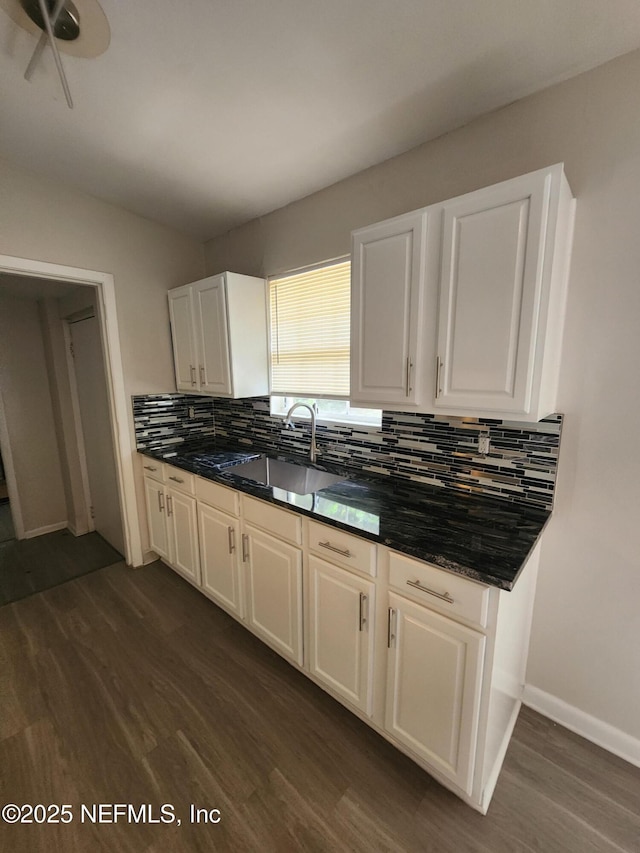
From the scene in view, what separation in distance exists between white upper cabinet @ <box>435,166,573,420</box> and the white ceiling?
18.7 inches

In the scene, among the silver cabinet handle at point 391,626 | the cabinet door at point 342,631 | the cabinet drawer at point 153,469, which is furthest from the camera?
the cabinet drawer at point 153,469

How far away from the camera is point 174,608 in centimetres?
229

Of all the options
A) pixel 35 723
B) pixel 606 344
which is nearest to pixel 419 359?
pixel 606 344

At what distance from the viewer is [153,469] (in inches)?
102

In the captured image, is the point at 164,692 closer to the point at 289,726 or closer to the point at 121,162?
the point at 289,726

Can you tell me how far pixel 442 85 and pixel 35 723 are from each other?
318 centimetres

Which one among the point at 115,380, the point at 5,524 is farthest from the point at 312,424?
the point at 5,524

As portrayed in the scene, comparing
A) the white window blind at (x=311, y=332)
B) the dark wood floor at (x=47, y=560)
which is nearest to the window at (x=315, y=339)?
the white window blind at (x=311, y=332)

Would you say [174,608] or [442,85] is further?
[174,608]

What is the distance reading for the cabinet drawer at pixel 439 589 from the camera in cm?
108

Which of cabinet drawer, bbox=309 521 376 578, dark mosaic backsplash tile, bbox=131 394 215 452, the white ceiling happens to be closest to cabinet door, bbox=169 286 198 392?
dark mosaic backsplash tile, bbox=131 394 215 452

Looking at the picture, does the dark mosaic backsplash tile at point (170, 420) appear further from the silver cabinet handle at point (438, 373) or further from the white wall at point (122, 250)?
the silver cabinet handle at point (438, 373)

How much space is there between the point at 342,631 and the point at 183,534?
139 centimetres

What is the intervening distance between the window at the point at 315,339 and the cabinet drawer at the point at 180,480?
828 mm
